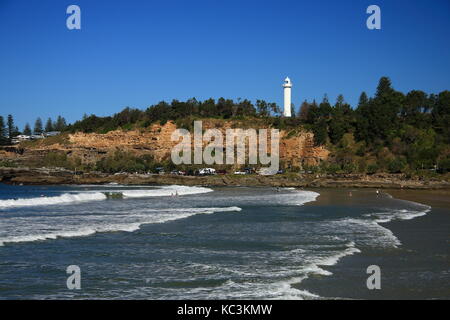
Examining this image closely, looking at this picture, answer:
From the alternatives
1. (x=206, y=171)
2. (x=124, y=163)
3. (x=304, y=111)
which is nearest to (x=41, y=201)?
(x=206, y=171)

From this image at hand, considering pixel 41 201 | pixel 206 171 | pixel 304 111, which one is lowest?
pixel 206 171

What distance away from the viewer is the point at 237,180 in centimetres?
7006

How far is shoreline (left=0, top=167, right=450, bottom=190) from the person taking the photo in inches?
2265

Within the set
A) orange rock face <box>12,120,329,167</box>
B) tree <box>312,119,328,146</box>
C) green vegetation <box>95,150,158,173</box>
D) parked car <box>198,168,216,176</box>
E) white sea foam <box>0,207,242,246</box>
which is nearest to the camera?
white sea foam <box>0,207,242,246</box>

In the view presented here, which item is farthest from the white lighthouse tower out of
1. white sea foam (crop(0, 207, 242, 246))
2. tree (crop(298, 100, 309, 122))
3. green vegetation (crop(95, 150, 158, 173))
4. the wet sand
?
the wet sand

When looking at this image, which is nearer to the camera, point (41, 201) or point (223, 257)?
point (223, 257)

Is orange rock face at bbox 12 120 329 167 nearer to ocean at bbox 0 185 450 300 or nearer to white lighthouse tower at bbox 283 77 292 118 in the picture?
white lighthouse tower at bbox 283 77 292 118

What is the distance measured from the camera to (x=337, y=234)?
1709cm

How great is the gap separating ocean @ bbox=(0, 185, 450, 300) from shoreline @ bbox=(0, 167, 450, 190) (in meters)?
36.1

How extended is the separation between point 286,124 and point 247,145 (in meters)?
8.85

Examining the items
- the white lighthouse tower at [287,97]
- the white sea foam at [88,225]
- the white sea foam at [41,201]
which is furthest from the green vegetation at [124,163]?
the white sea foam at [88,225]

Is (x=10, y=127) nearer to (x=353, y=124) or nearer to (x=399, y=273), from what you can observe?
(x=353, y=124)

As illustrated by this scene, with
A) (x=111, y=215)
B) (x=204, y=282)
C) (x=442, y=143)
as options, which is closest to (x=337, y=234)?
(x=204, y=282)

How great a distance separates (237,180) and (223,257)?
57.1 m
